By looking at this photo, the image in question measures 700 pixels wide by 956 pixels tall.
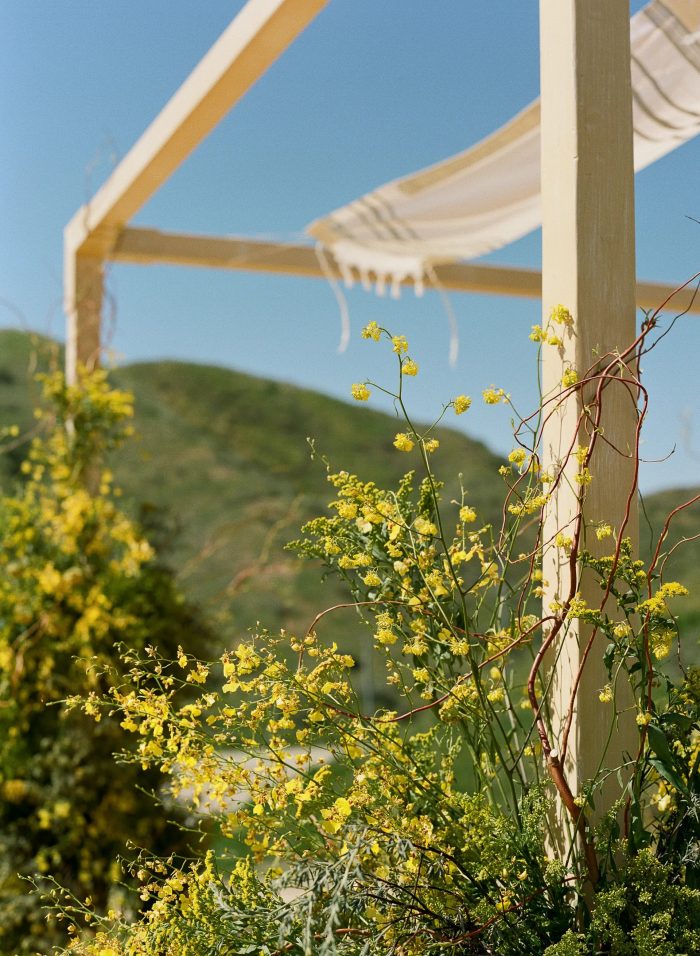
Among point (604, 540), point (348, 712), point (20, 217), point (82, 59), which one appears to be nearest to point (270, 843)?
point (348, 712)

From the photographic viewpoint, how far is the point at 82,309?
355 cm

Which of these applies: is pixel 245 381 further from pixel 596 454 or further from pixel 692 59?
pixel 596 454

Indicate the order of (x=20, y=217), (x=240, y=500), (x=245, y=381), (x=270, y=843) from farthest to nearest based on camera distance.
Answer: (x=245, y=381)
(x=240, y=500)
(x=20, y=217)
(x=270, y=843)

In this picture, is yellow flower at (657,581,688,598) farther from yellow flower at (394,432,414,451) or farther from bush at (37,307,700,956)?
yellow flower at (394,432,414,451)

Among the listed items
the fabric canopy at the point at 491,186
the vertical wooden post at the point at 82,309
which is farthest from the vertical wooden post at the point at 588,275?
the vertical wooden post at the point at 82,309

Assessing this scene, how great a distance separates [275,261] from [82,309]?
0.77 m

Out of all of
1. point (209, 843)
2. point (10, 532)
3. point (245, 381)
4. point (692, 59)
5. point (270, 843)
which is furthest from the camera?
point (245, 381)

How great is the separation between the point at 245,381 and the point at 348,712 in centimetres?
1411

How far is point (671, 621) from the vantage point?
1.15 metres

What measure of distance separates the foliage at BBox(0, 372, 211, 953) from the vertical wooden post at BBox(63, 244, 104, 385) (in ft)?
1.32

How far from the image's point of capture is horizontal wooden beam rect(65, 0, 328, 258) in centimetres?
215

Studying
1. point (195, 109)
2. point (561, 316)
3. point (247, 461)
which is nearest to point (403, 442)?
point (561, 316)

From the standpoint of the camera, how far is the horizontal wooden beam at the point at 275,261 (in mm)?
3582

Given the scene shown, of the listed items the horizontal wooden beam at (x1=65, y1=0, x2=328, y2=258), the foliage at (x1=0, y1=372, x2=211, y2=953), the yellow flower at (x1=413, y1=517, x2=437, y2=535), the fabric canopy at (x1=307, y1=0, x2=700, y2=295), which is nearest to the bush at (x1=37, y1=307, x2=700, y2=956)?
the yellow flower at (x1=413, y1=517, x2=437, y2=535)
